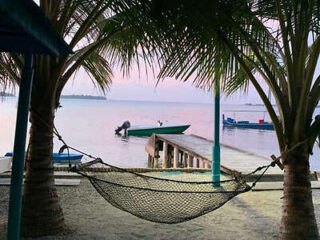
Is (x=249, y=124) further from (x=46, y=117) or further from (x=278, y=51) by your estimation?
(x=46, y=117)

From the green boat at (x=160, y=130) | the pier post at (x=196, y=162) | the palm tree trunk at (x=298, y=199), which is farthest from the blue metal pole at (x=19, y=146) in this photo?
the green boat at (x=160, y=130)

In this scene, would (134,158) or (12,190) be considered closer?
(12,190)

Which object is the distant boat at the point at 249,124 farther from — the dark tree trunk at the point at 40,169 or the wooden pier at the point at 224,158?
the dark tree trunk at the point at 40,169

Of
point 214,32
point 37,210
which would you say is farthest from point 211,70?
point 37,210

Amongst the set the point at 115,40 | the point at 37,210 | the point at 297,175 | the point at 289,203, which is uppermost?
the point at 115,40

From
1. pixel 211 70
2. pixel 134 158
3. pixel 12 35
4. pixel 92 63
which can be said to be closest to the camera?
pixel 12 35

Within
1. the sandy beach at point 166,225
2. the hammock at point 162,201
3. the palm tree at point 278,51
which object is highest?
the palm tree at point 278,51

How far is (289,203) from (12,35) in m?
2.34

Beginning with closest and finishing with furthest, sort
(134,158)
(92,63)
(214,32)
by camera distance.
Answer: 1. (214,32)
2. (92,63)
3. (134,158)

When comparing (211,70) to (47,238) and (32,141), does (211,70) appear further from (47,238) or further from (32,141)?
(47,238)

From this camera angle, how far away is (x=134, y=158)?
2184 centimetres

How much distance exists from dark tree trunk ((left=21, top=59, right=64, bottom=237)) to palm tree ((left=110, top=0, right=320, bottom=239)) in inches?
42.4

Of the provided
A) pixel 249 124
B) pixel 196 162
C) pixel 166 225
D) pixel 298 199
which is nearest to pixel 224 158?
pixel 196 162

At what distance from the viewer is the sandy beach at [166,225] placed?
12.5 ft
